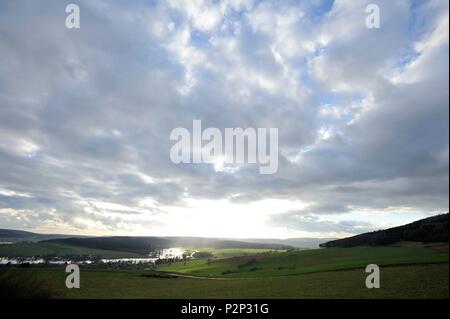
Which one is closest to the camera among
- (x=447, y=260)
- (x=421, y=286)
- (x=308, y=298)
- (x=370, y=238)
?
(x=308, y=298)

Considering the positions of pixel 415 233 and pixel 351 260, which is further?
pixel 415 233

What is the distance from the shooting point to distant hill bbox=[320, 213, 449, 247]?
361 feet

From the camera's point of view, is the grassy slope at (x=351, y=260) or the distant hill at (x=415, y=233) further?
the distant hill at (x=415, y=233)

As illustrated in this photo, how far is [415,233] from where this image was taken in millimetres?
120750

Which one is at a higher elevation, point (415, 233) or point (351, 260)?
point (415, 233)

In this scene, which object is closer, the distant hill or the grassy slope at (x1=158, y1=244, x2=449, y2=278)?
the grassy slope at (x1=158, y1=244, x2=449, y2=278)

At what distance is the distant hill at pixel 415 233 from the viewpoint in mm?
109938
